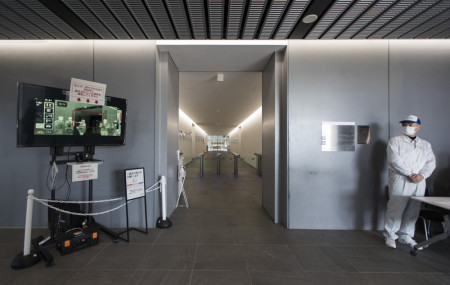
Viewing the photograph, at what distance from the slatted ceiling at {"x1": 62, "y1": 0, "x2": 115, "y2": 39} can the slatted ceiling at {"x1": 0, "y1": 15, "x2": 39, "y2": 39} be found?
1071 millimetres

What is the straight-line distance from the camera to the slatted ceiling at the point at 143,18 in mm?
2262

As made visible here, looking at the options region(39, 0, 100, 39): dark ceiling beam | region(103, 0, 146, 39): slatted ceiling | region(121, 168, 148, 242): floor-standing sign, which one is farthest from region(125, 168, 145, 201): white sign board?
region(39, 0, 100, 39): dark ceiling beam

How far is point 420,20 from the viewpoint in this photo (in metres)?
2.53

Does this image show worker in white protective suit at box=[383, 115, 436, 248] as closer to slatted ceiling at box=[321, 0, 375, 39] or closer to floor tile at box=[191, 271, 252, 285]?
slatted ceiling at box=[321, 0, 375, 39]

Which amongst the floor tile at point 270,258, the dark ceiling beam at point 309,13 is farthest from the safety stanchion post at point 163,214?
the dark ceiling beam at point 309,13

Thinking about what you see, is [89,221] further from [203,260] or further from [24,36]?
[24,36]

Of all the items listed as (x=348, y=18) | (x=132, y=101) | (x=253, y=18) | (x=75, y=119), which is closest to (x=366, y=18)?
(x=348, y=18)

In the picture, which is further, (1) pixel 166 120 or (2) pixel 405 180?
(1) pixel 166 120

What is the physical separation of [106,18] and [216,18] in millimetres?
1582

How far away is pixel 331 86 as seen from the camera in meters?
3.07

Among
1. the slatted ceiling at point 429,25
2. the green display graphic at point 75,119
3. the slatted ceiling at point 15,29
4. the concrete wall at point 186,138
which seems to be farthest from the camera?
the concrete wall at point 186,138

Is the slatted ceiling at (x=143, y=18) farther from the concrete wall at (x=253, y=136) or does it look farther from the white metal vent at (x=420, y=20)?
the concrete wall at (x=253, y=136)

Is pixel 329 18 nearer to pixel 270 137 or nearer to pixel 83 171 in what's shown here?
pixel 270 137

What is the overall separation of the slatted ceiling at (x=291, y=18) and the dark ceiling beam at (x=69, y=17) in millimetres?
2974
